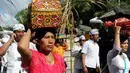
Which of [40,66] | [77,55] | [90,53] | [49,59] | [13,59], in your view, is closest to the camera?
[40,66]

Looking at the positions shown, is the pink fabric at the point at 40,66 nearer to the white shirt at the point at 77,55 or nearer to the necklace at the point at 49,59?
the necklace at the point at 49,59

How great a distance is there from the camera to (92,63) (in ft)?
26.4

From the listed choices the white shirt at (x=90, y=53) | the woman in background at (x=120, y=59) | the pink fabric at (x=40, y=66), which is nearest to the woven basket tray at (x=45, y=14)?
the pink fabric at (x=40, y=66)

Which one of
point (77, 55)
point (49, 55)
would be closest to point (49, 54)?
point (49, 55)

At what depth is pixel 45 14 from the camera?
365cm

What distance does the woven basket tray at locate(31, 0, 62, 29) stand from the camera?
361 cm

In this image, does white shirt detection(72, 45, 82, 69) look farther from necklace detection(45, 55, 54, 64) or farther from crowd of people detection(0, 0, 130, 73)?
necklace detection(45, 55, 54, 64)

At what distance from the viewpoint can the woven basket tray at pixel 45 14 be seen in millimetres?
3611

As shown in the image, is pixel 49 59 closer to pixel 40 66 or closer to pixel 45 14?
pixel 40 66

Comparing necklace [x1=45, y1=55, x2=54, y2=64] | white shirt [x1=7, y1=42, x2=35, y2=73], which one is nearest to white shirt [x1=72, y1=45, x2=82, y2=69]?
white shirt [x1=7, y1=42, x2=35, y2=73]

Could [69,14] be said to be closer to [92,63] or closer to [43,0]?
[92,63]

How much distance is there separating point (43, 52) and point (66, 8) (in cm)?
300

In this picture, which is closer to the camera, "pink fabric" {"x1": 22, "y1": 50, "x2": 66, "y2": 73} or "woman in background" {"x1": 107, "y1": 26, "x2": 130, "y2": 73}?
"pink fabric" {"x1": 22, "y1": 50, "x2": 66, "y2": 73}

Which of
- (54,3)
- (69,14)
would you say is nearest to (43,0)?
(54,3)
